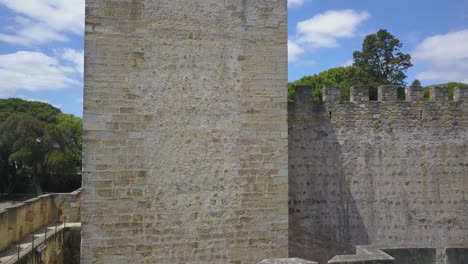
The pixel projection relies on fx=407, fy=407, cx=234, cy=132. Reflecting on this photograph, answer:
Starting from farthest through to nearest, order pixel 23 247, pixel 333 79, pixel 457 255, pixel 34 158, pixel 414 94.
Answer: pixel 333 79 → pixel 34 158 → pixel 414 94 → pixel 23 247 → pixel 457 255

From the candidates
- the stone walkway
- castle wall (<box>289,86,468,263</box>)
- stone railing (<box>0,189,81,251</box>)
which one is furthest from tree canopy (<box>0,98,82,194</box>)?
castle wall (<box>289,86,468,263</box>)

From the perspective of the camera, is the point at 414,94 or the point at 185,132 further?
the point at 414,94

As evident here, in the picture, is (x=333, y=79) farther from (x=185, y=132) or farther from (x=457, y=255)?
(x=457, y=255)

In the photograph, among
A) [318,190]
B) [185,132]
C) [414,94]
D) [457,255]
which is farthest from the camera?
[414,94]

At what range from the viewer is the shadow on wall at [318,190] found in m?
9.79

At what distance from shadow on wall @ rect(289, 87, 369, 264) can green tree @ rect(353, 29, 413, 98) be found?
64.2 ft

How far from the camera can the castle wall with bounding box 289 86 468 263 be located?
32.7ft

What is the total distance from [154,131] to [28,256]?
4.77 metres

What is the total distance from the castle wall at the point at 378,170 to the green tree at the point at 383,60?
1838cm

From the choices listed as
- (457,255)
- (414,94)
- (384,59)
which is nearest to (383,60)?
(384,59)

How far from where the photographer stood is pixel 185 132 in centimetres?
679

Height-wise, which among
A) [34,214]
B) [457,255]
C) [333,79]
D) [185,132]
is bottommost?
[34,214]

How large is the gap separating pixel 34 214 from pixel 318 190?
27.1ft

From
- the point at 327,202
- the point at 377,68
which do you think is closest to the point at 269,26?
the point at 327,202
